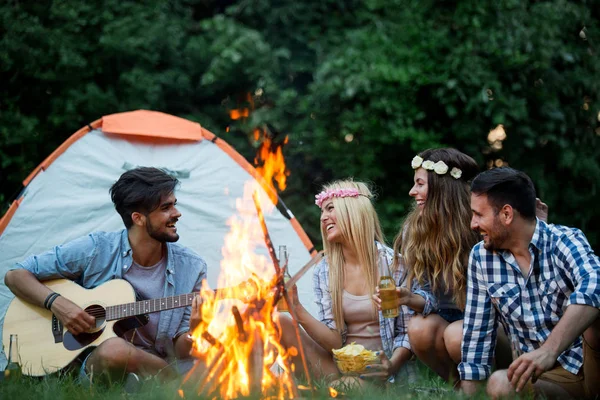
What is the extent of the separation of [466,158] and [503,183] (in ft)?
2.74

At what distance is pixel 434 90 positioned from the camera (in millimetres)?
6336

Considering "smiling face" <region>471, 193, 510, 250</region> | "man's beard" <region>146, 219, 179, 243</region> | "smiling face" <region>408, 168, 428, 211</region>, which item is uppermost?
"smiling face" <region>408, 168, 428, 211</region>

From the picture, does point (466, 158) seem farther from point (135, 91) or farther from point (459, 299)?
point (135, 91)

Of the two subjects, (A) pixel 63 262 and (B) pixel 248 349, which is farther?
(A) pixel 63 262

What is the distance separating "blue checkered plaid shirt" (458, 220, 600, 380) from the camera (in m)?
2.89

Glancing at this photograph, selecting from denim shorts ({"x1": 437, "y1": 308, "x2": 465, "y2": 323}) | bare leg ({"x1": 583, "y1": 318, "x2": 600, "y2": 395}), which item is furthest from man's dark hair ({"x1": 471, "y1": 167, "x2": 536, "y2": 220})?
denim shorts ({"x1": 437, "y1": 308, "x2": 465, "y2": 323})

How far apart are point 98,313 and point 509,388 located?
2067mm

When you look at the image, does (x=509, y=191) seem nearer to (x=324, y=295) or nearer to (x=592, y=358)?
(x=592, y=358)

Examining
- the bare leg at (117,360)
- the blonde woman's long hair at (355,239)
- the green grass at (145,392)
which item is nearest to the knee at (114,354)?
the bare leg at (117,360)

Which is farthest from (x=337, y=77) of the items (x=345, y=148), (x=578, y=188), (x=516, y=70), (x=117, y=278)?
(x=117, y=278)

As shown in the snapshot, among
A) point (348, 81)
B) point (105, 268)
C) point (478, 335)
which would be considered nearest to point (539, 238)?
point (478, 335)

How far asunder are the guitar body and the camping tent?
0.76m

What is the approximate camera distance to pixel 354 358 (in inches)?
126

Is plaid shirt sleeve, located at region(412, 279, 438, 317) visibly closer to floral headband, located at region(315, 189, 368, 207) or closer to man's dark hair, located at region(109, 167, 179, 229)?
floral headband, located at region(315, 189, 368, 207)
